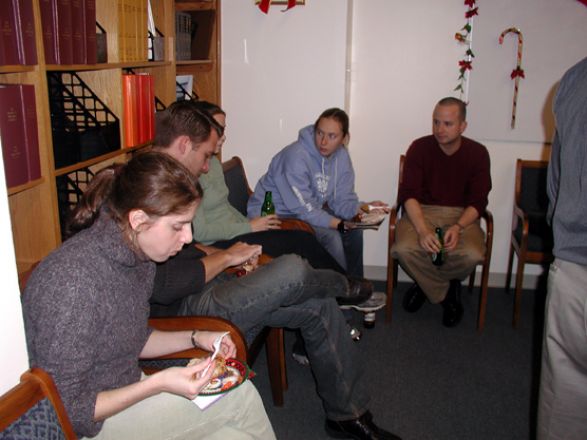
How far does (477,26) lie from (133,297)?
2.98m

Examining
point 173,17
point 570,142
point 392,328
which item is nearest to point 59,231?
point 173,17

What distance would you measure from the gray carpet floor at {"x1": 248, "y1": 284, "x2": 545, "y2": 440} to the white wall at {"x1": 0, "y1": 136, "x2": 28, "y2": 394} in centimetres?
138

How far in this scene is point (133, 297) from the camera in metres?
1.43

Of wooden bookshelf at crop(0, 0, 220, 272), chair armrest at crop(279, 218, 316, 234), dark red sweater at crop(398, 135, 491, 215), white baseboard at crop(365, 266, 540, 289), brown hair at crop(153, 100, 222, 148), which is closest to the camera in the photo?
wooden bookshelf at crop(0, 0, 220, 272)

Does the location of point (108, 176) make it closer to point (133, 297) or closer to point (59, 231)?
point (133, 297)

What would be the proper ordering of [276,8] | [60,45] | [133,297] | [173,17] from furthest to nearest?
[276,8], [173,17], [60,45], [133,297]

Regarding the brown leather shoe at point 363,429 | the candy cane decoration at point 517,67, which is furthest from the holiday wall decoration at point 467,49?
the brown leather shoe at point 363,429

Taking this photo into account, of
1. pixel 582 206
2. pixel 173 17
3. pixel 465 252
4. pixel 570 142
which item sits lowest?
→ pixel 465 252

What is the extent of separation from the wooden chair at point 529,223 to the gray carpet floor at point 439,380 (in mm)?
302

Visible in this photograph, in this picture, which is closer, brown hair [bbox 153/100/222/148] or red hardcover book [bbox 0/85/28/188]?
red hardcover book [bbox 0/85/28/188]

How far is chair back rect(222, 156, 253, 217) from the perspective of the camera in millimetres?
3158

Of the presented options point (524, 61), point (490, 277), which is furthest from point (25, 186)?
point (490, 277)

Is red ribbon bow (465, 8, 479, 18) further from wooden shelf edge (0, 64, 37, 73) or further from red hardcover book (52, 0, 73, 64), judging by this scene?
wooden shelf edge (0, 64, 37, 73)

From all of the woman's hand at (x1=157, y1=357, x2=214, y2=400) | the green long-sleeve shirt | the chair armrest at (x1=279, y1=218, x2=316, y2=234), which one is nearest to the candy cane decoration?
the chair armrest at (x1=279, y1=218, x2=316, y2=234)
